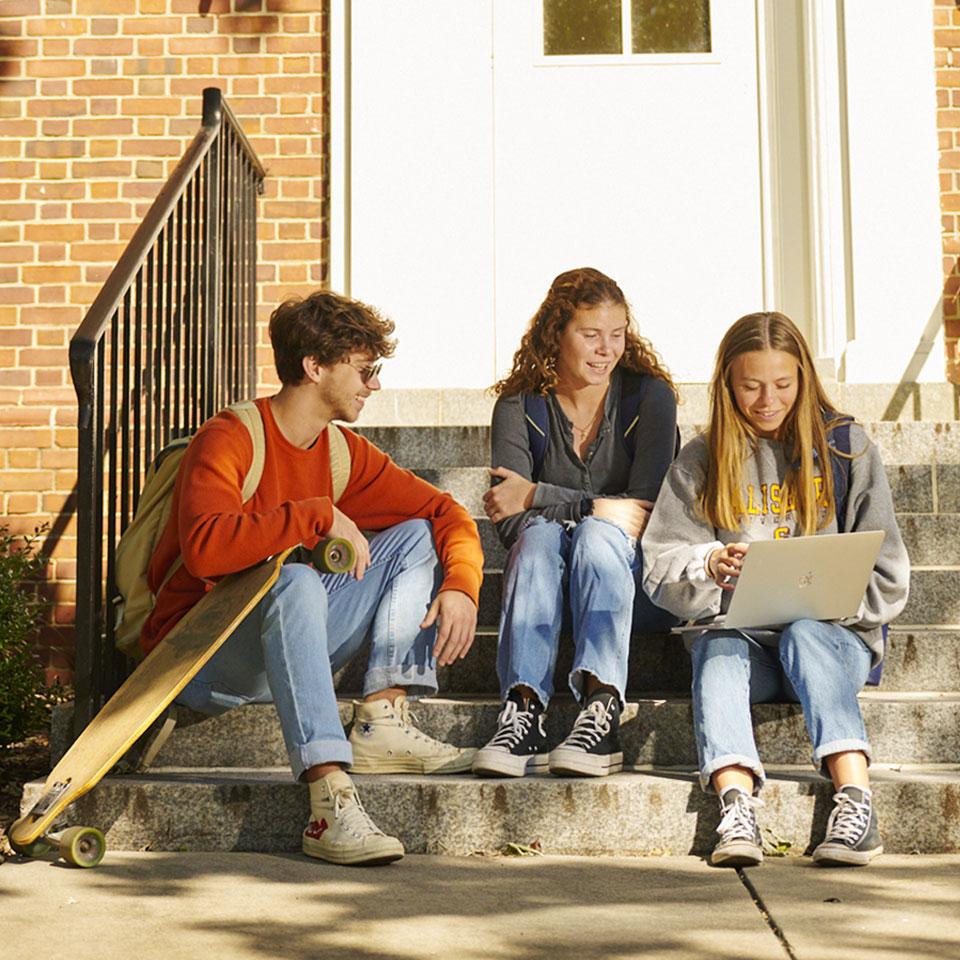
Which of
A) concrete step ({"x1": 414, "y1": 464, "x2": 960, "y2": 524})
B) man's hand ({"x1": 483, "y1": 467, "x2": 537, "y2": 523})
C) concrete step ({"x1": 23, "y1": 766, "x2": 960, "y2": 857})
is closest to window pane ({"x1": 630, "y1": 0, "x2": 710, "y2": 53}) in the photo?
concrete step ({"x1": 414, "y1": 464, "x2": 960, "y2": 524})

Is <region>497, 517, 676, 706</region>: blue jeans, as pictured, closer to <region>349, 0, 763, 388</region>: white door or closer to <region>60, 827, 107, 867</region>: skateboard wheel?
<region>60, 827, 107, 867</region>: skateboard wheel

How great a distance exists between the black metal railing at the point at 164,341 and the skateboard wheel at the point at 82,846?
1.33ft

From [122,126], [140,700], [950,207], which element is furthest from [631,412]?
[122,126]

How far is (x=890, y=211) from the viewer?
5.02 meters

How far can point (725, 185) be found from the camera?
526 cm

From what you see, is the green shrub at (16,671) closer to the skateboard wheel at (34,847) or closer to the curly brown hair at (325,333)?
the skateboard wheel at (34,847)

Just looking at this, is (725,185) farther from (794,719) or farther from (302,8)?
(794,719)

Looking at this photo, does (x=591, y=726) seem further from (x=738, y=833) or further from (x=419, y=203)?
(x=419, y=203)

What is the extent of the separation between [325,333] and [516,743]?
3.42 ft

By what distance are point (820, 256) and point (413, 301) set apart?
60.6 inches

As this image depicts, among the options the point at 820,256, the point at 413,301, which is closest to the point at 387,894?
the point at 413,301

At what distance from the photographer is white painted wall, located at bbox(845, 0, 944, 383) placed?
5.01 meters

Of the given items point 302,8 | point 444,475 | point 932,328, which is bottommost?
point 444,475

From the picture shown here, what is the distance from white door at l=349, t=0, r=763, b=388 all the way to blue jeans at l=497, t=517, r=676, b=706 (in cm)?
210
